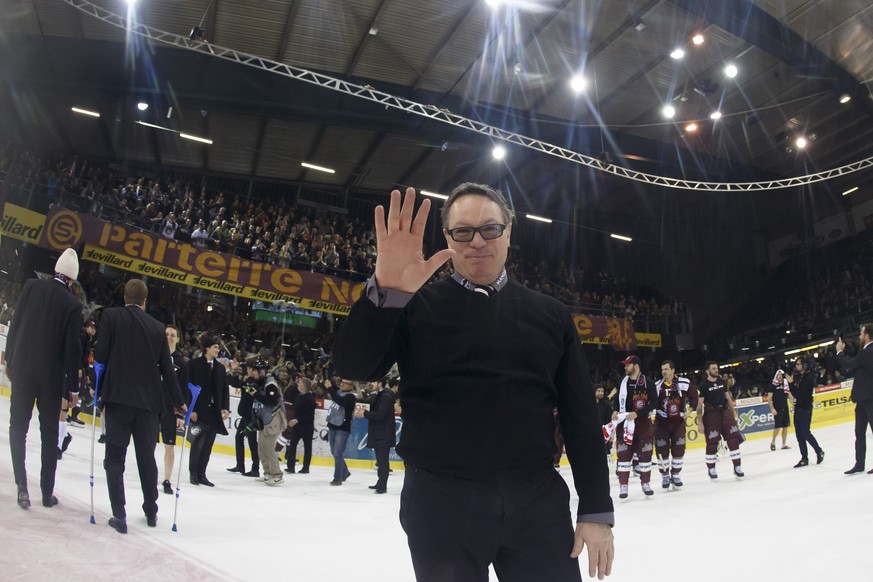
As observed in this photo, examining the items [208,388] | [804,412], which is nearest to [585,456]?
[208,388]

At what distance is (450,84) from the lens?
1480 centimetres

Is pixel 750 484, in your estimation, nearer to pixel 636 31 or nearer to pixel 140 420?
pixel 140 420

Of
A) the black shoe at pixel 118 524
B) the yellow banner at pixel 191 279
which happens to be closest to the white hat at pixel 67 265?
the black shoe at pixel 118 524

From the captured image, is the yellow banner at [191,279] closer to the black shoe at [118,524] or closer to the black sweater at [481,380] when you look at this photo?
the black shoe at [118,524]

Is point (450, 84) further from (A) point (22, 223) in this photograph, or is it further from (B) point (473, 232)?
(B) point (473, 232)

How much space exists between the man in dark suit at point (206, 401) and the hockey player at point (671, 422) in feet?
17.6

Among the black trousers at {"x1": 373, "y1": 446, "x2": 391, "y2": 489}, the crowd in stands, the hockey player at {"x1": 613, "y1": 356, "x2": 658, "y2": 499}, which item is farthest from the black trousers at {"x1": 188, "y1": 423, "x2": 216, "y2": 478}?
the hockey player at {"x1": 613, "y1": 356, "x2": 658, "y2": 499}

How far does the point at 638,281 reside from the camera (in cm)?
2620

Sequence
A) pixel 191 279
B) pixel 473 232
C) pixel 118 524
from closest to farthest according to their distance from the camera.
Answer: pixel 473 232
pixel 118 524
pixel 191 279

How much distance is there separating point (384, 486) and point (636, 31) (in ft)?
34.5

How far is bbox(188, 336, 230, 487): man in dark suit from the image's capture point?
6.86 m

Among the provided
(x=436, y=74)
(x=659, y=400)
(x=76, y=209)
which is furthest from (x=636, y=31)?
(x=76, y=209)

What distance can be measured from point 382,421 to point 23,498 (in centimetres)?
558

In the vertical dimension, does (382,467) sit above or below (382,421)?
below
